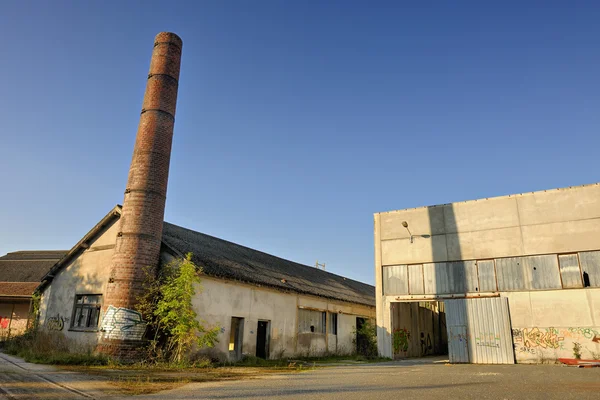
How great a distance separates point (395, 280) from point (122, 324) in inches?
475

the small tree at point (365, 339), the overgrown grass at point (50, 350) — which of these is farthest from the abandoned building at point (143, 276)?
the small tree at point (365, 339)

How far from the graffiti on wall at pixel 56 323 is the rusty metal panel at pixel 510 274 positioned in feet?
59.1

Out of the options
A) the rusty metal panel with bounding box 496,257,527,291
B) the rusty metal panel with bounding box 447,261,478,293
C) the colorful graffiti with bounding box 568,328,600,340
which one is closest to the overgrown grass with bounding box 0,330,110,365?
the rusty metal panel with bounding box 447,261,478,293

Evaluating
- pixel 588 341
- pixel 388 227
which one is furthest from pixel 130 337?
pixel 588 341

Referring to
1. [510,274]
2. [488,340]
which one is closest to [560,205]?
[510,274]

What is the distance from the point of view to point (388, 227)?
21047 millimetres

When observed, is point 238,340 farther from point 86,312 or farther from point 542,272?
point 542,272

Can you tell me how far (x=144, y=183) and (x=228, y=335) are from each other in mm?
6853

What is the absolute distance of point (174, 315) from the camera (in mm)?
14516

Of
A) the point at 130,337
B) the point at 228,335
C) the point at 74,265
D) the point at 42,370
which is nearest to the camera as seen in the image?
the point at 42,370

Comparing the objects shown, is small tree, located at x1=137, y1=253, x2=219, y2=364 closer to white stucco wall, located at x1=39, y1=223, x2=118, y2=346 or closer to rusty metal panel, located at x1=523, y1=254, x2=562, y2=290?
white stucco wall, located at x1=39, y1=223, x2=118, y2=346

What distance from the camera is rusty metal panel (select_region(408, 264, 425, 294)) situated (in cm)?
1958

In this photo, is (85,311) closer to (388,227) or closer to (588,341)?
(388,227)

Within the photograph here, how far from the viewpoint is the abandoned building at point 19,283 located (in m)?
26.1
